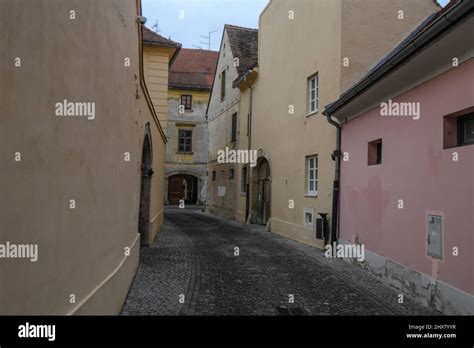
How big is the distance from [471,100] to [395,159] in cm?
210

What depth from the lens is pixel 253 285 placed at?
7148 mm

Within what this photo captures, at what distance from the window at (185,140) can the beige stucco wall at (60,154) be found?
29.0m

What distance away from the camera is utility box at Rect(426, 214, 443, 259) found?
19.1 feet

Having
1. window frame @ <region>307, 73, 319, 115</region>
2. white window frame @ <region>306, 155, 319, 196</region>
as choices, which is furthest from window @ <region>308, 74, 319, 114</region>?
white window frame @ <region>306, 155, 319, 196</region>

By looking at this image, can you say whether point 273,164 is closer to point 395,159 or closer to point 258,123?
point 258,123

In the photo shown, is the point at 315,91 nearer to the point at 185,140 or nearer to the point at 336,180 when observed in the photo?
the point at 336,180

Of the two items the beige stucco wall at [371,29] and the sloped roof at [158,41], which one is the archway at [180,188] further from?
the beige stucco wall at [371,29]

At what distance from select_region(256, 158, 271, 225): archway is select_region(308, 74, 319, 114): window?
14.5 ft

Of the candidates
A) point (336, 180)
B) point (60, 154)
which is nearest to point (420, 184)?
point (336, 180)

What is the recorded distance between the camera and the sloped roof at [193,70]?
34250mm

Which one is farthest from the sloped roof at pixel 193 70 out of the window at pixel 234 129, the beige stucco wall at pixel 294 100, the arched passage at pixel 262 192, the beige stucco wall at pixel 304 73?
the arched passage at pixel 262 192

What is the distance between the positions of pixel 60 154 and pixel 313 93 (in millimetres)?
10408

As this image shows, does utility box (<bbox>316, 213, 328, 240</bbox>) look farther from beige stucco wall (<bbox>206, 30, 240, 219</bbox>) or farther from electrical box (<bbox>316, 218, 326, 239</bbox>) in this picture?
beige stucco wall (<bbox>206, 30, 240, 219</bbox>)

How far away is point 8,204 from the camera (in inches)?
92.5
